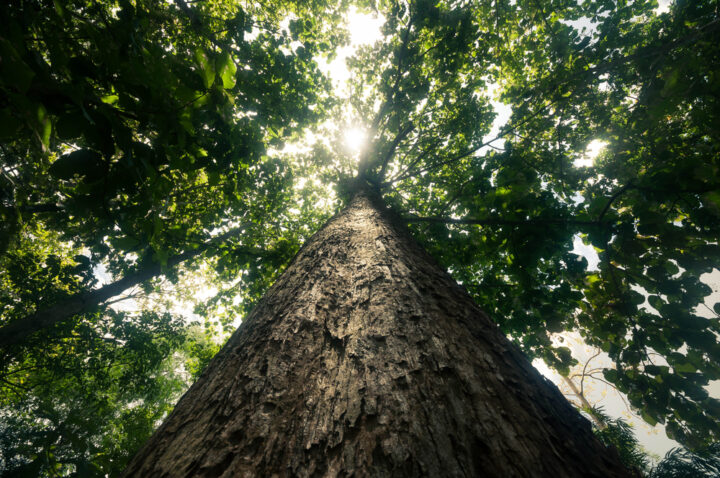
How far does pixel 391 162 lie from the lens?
24.9 ft

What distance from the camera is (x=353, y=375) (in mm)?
863

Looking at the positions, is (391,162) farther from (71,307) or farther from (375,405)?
(71,307)

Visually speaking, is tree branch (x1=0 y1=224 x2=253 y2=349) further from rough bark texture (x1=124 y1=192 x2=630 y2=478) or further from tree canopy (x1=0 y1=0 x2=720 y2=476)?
rough bark texture (x1=124 y1=192 x2=630 y2=478)

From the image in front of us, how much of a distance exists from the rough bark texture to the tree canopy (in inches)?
37.9

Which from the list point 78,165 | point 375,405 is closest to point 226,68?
point 78,165

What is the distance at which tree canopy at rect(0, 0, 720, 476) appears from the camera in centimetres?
107

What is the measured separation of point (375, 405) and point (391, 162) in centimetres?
748

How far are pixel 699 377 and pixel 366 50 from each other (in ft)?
24.8

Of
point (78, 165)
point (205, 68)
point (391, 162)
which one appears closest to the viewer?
point (78, 165)

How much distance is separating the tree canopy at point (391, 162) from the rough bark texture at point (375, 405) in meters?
0.96

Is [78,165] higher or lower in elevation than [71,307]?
lower

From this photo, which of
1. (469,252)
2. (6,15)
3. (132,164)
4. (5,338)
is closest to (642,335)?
(469,252)

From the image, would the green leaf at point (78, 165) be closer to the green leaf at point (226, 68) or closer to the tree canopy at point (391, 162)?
the tree canopy at point (391, 162)

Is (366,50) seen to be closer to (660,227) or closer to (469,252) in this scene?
(469,252)
